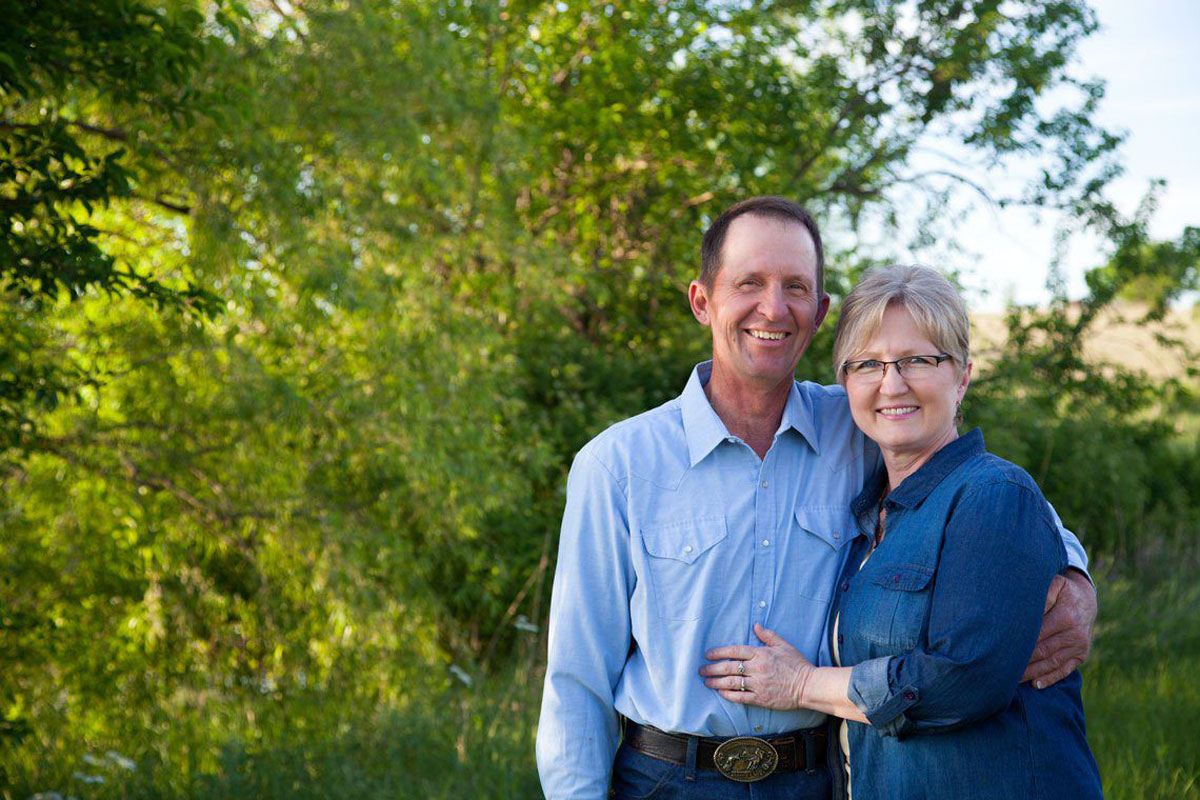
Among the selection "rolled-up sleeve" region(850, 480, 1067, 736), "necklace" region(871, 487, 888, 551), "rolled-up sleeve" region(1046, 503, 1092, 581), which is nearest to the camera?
"rolled-up sleeve" region(850, 480, 1067, 736)

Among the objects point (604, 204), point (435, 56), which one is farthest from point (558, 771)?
point (604, 204)

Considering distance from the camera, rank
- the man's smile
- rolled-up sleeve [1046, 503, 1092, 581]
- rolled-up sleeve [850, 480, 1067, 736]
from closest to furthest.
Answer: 1. rolled-up sleeve [850, 480, 1067, 736]
2. rolled-up sleeve [1046, 503, 1092, 581]
3. the man's smile

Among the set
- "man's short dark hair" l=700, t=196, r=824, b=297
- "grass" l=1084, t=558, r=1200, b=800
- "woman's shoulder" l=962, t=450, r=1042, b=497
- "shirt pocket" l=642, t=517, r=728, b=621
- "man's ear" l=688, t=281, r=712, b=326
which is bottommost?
"grass" l=1084, t=558, r=1200, b=800

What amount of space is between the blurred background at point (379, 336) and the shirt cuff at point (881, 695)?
267 cm

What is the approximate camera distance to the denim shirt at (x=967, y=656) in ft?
7.25

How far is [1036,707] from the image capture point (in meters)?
2.31

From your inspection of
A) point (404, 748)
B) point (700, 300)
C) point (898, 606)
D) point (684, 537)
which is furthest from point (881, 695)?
point (404, 748)

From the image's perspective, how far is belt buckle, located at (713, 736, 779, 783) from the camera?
2.56 meters

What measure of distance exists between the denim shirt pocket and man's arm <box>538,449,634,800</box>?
1.89 ft

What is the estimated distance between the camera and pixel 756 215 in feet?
9.16

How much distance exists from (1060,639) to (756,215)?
3.84 ft

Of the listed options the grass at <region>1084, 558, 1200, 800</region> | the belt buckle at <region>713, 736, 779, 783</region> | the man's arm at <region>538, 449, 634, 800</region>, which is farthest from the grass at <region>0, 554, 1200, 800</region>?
the belt buckle at <region>713, 736, 779, 783</region>

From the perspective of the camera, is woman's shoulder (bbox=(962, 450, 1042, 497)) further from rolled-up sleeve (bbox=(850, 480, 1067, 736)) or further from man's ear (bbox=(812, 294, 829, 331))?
man's ear (bbox=(812, 294, 829, 331))

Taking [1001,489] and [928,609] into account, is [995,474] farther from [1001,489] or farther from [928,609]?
[928,609]
